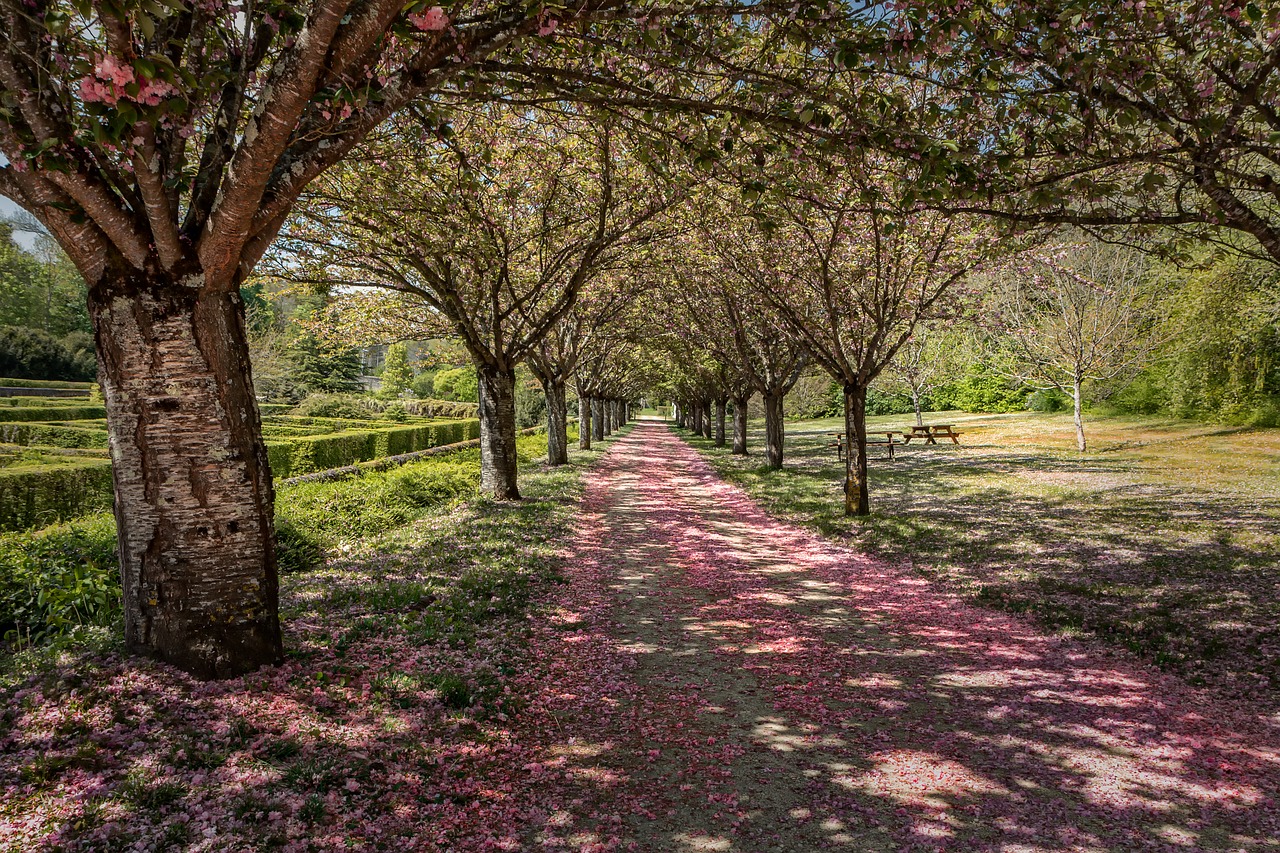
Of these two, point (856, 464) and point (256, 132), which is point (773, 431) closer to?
point (856, 464)

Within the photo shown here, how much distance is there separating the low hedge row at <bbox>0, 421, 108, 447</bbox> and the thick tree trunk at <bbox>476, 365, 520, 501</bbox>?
17.6 meters

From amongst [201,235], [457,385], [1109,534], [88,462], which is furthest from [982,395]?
[201,235]

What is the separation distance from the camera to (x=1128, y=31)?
6211 millimetres

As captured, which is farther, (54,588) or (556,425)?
(556,425)

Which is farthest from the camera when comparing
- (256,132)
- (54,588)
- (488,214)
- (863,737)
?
(488,214)

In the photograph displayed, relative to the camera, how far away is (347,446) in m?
25.2

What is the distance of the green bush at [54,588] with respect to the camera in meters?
5.85

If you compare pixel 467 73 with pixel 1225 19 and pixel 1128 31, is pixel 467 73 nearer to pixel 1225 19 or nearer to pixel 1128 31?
pixel 1128 31

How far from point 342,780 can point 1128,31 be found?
924 centimetres

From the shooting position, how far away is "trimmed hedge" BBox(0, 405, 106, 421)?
28.6 m

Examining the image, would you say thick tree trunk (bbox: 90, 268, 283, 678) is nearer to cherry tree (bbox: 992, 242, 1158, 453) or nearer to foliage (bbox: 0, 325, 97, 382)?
cherry tree (bbox: 992, 242, 1158, 453)

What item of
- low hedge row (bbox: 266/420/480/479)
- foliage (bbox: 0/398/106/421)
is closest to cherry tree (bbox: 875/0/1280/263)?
low hedge row (bbox: 266/420/480/479)

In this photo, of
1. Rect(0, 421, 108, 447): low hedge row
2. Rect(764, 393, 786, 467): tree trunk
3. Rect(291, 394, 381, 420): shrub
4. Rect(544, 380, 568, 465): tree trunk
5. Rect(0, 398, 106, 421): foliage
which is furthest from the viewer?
Rect(291, 394, 381, 420): shrub

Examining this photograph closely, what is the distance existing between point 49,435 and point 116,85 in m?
27.3
